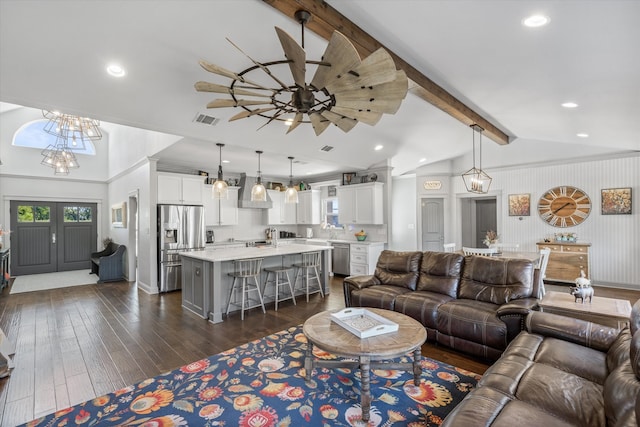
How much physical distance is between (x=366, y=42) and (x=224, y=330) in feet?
11.8

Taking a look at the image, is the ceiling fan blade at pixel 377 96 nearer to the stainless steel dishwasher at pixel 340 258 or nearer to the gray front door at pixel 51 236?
the stainless steel dishwasher at pixel 340 258

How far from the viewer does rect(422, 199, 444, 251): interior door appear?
8.29 m

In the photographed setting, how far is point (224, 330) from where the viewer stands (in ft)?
12.7

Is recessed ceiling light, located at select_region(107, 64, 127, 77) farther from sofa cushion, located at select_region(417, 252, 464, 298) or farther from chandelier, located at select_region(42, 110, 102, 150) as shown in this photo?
sofa cushion, located at select_region(417, 252, 464, 298)

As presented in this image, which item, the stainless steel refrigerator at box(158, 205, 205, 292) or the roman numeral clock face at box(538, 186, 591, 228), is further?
the roman numeral clock face at box(538, 186, 591, 228)

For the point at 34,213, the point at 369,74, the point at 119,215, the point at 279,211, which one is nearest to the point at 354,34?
the point at 369,74

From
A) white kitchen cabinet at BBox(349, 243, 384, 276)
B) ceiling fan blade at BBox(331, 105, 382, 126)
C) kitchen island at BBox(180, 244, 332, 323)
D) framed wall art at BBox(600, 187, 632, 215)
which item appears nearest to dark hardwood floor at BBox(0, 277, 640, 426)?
kitchen island at BBox(180, 244, 332, 323)

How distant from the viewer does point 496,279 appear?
3.47m

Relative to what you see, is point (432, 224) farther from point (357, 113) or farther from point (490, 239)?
point (357, 113)

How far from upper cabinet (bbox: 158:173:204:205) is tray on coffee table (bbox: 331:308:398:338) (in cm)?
475

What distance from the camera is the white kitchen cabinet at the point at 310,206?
841 centimetres

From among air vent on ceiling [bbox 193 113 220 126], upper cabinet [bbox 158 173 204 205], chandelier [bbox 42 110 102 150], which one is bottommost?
upper cabinet [bbox 158 173 204 205]

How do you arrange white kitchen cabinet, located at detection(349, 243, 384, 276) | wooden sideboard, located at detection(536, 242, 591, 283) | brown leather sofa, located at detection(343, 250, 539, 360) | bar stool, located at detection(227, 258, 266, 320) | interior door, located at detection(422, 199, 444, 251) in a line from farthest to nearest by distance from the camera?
1. interior door, located at detection(422, 199, 444, 251)
2. white kitchen cabinet, located at detection(349, 243, 384, 276)
3. wooden sideboard, located at detection(536, 242, 591, 283)
4. bar stool, located at detection(227, 258, 266, 320)
5. brown leather sofa, located at detection(343, 250, 539, 360)

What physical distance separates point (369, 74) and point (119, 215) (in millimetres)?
8220
